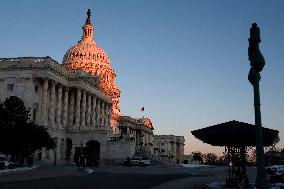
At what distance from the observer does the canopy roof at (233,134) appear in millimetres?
21219

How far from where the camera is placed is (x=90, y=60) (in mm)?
153125

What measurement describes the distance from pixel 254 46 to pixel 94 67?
13934 cm

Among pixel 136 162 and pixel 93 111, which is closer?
pixel 136 162

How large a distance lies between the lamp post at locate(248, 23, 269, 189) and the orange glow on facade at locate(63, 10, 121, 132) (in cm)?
13053

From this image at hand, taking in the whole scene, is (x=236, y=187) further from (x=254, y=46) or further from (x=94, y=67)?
(x=94, y=67)

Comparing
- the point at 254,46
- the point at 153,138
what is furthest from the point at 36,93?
the point at 153,138

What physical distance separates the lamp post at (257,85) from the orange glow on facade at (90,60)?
130534 mm

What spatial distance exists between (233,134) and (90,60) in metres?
134

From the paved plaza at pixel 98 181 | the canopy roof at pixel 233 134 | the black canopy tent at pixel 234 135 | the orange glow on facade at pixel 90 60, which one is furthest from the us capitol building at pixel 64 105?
the canopy roof at pixel 233 134

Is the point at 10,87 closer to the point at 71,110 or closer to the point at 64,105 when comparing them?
the point at 64,105

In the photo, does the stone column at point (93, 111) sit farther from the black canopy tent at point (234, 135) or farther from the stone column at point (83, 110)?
the black canopy tent at point (234, 135)

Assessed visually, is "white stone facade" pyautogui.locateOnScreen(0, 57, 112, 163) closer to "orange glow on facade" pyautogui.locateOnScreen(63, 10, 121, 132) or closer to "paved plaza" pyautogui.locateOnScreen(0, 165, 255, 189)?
"paved plaza" pyautogui.locateOnScreen(0, 165, 255, 189)

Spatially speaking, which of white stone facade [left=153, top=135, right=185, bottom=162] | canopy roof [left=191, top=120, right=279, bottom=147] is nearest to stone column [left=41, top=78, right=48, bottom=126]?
canopy roof [left=191, top=120, right=279, bottom=147]

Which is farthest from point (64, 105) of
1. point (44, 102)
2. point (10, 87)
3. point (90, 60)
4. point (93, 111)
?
point (90, 60)
